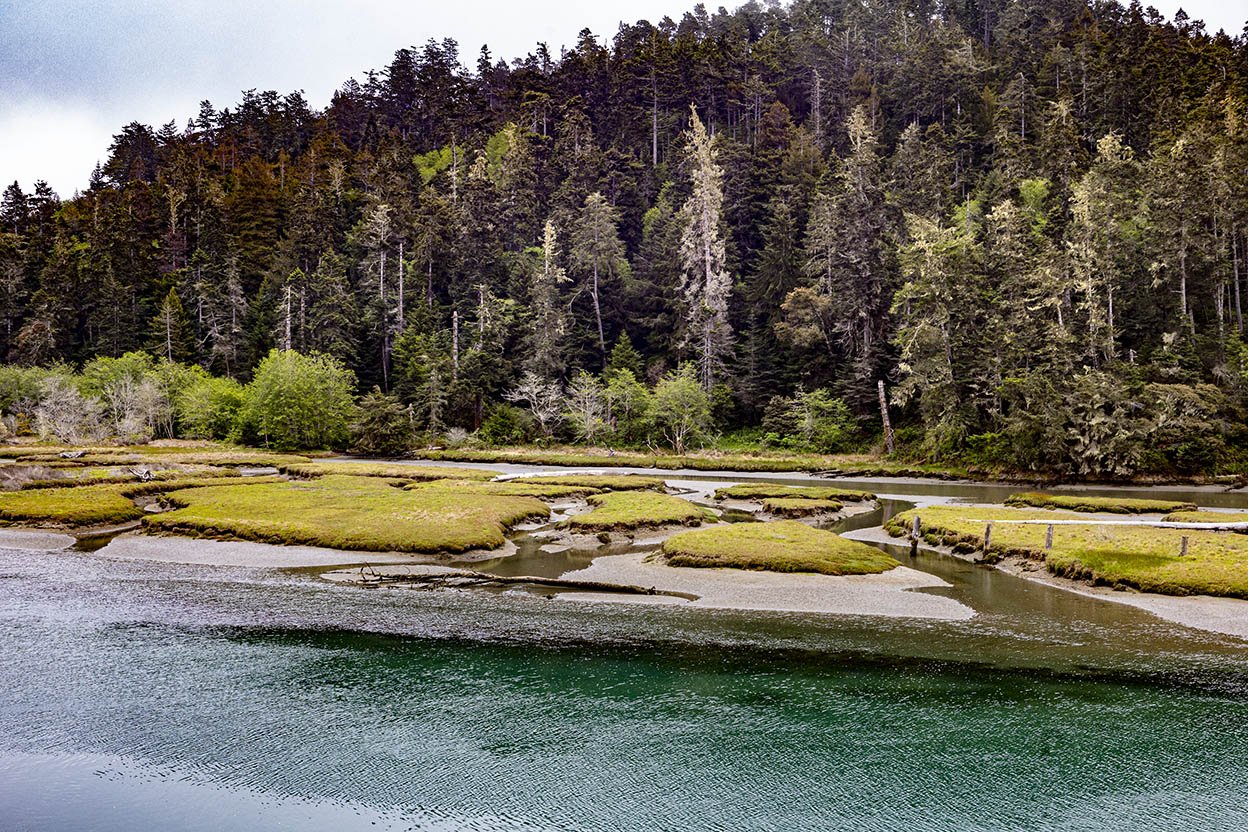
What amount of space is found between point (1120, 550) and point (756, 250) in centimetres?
7767

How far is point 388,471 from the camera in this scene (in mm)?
64875

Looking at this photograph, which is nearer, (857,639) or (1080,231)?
(857,639)

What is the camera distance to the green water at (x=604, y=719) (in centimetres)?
1424

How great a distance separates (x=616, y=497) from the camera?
5059 centimetres

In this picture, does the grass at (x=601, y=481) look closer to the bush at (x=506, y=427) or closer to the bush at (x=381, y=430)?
the bush at (x=506, y=427)

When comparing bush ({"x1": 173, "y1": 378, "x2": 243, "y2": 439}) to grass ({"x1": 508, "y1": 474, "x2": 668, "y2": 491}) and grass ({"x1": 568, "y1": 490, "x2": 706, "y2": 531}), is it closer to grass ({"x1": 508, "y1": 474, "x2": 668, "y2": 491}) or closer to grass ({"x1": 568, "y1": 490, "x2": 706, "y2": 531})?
grass ({"x1": 508, "y1": 474, "x2": 668, "y2": 491})

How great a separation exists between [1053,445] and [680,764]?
58.4 m

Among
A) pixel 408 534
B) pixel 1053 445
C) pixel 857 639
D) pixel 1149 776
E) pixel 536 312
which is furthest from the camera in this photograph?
pixel 536 312

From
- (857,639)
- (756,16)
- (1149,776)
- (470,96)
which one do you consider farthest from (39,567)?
(756,16)

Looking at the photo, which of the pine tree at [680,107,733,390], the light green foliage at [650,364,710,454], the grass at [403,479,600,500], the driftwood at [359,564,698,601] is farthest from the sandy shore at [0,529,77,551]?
the pine tree at [680,107,733,390]

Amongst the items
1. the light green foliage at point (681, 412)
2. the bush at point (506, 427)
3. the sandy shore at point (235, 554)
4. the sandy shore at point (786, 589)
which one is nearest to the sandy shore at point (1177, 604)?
the sandy shore at point (786, 589)

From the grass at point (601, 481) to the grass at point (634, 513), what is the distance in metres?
5.12

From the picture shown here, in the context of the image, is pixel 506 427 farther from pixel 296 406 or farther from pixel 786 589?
pixel 786 589

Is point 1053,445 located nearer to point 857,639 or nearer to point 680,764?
point 857,639
